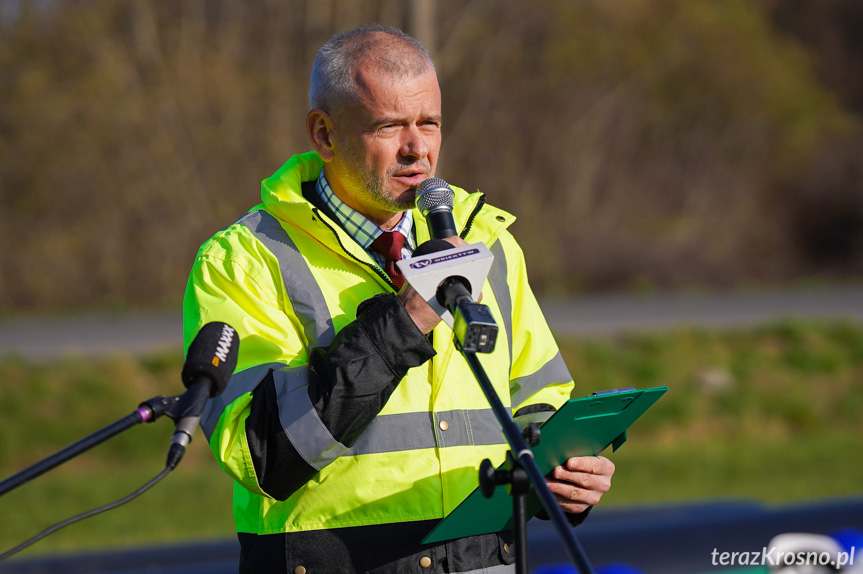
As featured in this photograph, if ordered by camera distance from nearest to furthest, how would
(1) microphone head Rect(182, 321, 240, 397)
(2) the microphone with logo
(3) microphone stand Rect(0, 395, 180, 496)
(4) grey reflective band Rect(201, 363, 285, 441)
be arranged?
(3) microphone stand Rect(0, 395, 180, 496), (1) microphone head Rect(182, 321, 240, 397), (2) the microphone with logo, (4) grey reflective band Rect(201, 363, 285, 441)

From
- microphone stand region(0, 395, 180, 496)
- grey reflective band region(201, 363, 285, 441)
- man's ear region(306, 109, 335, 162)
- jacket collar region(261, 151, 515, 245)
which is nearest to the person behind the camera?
microphone stand region(0, 395, 180, 496)

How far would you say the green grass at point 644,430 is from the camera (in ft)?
26.4

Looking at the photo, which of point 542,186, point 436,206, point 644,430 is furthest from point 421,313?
point 542,186

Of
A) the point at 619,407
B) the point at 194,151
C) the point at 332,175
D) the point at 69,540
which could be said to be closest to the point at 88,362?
the point at 69,540

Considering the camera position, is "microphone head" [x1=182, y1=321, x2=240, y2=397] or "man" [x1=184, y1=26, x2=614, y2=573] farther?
"man" [x1=184, y1=26, x2=614, y2=573]

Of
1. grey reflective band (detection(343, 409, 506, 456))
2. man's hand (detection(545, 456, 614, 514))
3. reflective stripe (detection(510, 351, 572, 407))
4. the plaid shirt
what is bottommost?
man's hand (detection(545, 456, 614, 514))

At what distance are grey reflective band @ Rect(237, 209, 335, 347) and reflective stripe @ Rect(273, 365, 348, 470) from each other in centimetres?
21

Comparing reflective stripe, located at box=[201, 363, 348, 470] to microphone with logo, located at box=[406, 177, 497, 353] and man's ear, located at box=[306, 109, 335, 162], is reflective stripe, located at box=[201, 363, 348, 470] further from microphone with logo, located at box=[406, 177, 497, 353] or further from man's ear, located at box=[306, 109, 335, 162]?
man's ear, located at box=[306, 109, 335, 162]

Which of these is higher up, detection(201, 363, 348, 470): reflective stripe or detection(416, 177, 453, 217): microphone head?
detection(416, 177, 453, 217): microphone head

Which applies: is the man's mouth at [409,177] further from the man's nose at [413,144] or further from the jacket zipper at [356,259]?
the jacket zipper at [356,259]

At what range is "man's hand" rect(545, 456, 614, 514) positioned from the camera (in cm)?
255

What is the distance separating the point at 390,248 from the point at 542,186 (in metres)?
16.4

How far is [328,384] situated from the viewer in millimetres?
2318

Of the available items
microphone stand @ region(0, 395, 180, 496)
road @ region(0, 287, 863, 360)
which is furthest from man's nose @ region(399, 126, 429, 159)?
road @ region(0, 287, 863, 360)
